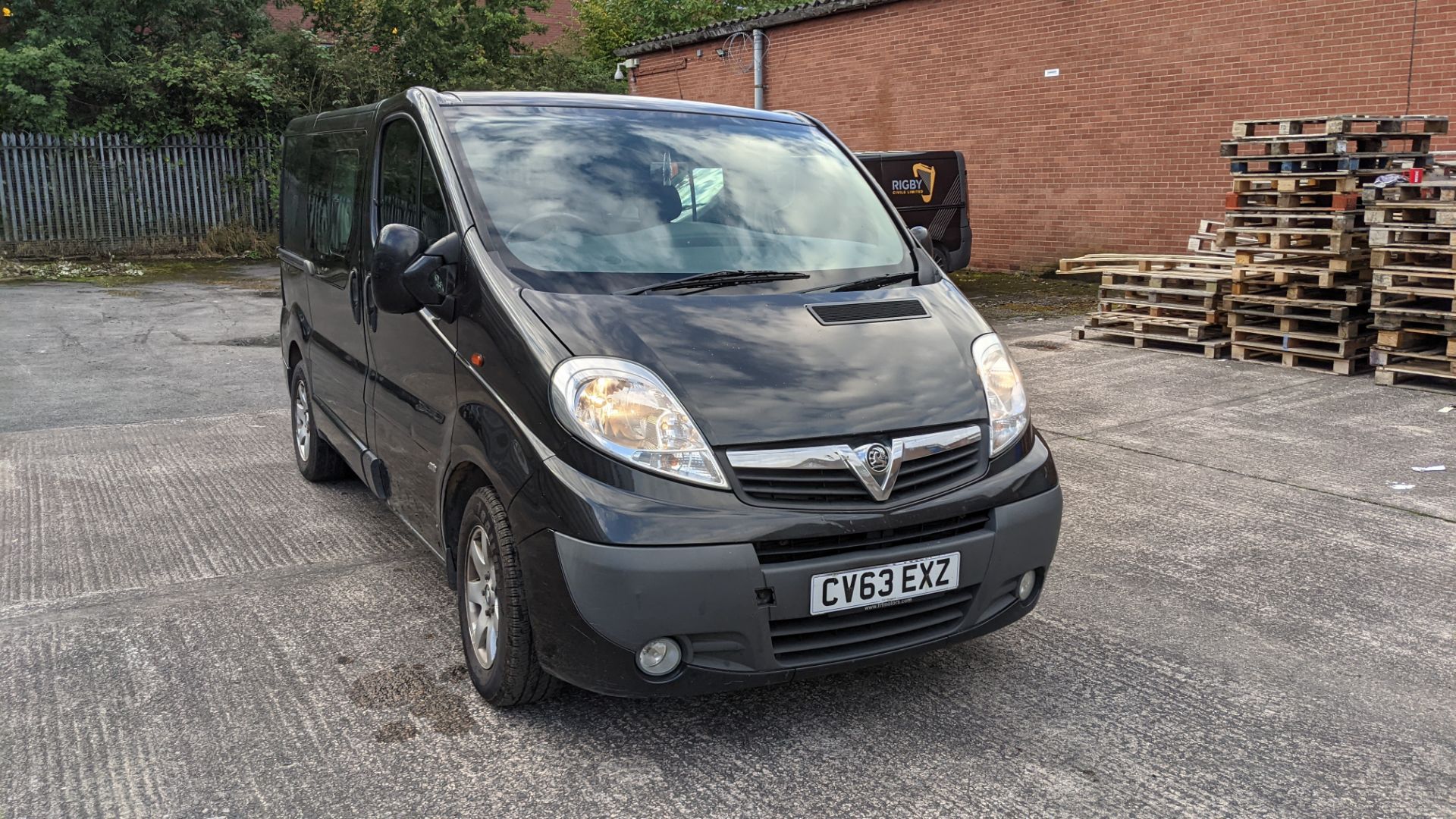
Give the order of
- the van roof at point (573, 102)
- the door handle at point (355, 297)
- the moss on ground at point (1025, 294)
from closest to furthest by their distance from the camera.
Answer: the van roof at point (573, 102), the door handle at point (355, 297), the moss on ground at point (1025, 294)

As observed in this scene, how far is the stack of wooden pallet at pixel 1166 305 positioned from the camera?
9.59m

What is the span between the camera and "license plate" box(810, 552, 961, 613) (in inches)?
115

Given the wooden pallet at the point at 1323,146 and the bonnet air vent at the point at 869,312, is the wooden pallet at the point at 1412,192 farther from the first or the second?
the bonnet air vent at the point at 869,312

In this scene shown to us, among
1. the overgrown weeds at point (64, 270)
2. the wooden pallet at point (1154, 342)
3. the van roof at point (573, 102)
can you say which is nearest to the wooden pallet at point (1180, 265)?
the wooden pallet at point (1154, 342)

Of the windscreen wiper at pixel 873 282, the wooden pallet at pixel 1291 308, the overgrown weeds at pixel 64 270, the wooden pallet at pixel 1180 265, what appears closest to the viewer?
the windscreen wiper at pixel 873 282

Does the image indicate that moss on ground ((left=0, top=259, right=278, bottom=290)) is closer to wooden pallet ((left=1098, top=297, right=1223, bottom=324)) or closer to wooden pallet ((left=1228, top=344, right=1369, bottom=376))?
wooden pallet ((left=1098, top=297, right=1223, bottom=324))

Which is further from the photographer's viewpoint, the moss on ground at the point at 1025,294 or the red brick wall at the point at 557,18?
the red brick wall at the point at 557,18

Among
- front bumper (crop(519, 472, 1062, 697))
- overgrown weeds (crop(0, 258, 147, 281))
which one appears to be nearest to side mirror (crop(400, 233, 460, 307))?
front bumper (crop(519, 472, 1062, 697))

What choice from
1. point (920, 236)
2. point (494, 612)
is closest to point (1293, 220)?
point (920, 236)

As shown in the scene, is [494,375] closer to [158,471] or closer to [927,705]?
[927,705]

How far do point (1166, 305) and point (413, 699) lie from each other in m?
8.15

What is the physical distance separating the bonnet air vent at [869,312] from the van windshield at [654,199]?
0.29m

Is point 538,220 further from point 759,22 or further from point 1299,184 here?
point 759,22

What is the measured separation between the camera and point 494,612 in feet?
10.7
